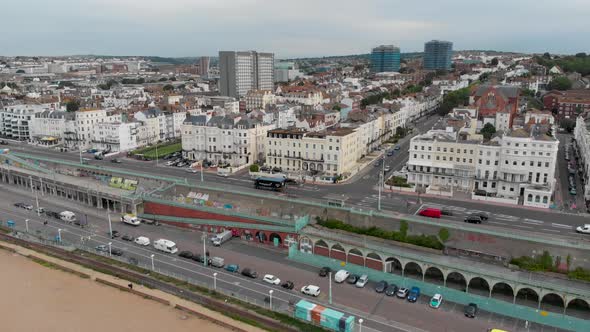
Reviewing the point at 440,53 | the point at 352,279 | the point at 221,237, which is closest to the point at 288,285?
the point at 352,279

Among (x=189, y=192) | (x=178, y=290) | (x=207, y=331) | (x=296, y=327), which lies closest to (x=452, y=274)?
(x=296, y=327)

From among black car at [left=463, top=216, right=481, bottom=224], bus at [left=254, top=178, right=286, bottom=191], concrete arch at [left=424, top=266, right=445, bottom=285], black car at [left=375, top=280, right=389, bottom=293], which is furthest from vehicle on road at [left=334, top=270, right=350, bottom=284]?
bus at [left=254, top=178, right=286, bottom=191]

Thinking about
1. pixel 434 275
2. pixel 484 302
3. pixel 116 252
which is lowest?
pixel 116 252

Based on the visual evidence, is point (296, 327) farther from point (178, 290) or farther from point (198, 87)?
point (198, 87)

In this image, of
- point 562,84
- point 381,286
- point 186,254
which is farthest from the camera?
point 562,84

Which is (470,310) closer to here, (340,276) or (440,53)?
(340,276)
